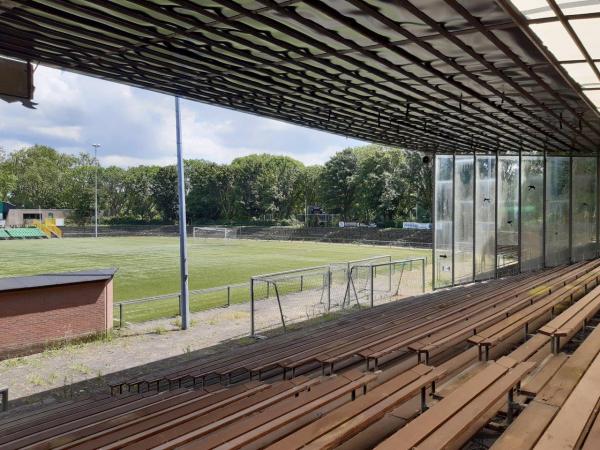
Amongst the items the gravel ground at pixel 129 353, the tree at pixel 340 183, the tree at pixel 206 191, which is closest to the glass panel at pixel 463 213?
the gravel ground at pixel 129 353

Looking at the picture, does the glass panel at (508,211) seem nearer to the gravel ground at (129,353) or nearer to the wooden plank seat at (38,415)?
the gravel ground at (129,353)

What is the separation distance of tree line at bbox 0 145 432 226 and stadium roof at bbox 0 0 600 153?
162ft

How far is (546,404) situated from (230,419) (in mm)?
2630

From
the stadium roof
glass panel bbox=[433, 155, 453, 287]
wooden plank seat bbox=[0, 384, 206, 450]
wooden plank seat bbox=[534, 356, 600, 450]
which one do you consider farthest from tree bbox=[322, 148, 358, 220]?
wooden plank seat bbox=[534, 356, 600, 450]

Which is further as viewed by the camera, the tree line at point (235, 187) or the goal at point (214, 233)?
the goal at point (214, 233)

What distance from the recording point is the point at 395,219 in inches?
2591

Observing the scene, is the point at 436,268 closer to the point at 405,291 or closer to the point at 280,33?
the point at 405,291

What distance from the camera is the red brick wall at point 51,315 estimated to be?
37.4 feet

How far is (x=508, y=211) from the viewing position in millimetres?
17344

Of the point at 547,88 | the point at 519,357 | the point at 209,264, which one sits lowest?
the point at 209,264

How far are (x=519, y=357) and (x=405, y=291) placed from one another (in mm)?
14467

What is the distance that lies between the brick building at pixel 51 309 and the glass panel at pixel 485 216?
1312 cm

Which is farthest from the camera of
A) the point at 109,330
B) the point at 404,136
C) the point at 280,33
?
the point at 404,136

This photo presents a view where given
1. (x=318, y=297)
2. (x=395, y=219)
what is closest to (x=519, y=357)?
(x=318, y=297)
